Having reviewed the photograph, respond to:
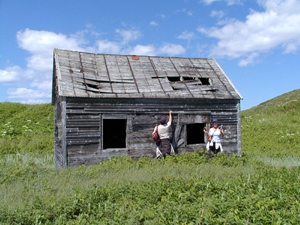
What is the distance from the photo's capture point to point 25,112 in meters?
25.0

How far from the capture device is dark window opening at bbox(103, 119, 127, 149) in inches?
672

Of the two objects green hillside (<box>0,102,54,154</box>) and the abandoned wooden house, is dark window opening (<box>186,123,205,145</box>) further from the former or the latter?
green hillside (<box>0,102,54,154</box>)

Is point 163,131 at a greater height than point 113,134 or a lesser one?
greater

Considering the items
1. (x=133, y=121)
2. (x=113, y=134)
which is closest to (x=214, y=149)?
(x=133, y=121)

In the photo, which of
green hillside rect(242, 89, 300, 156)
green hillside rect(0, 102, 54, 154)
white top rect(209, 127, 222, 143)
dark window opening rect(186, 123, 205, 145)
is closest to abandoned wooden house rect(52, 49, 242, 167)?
white top rect(209, 127, 222, 143)

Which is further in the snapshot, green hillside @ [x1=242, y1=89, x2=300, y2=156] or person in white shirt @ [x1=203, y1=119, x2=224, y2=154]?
green hillside @ [x1=242, y1=89, x2=300, y2=156]

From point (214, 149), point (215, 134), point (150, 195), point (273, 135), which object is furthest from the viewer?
point (273, 135)

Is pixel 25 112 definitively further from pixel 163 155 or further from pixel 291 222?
pixel 291 222

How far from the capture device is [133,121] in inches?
489

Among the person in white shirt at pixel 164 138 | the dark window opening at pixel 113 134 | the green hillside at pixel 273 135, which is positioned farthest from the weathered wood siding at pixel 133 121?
the dark window opening at pixel 113 134

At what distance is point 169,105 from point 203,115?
1.58m

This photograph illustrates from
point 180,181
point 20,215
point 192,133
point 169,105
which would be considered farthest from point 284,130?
point 20,215

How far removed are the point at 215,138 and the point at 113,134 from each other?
6.28 metres

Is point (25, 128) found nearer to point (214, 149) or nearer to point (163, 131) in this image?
point (163, 131)
